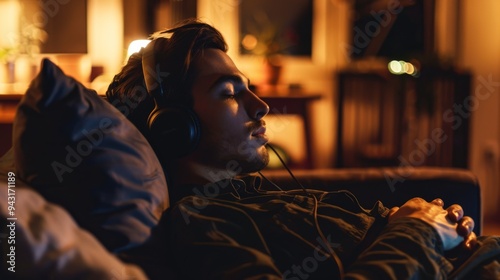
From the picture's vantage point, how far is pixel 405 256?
104cm

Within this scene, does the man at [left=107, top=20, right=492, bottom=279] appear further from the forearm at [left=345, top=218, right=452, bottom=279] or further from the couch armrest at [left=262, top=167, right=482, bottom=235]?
the couch armrest at [left=262, top=167, right=482, bottom=235]

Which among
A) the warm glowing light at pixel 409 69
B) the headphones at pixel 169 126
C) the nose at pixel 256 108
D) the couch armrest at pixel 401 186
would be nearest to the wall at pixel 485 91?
the warm glowing light at pixel 409 69

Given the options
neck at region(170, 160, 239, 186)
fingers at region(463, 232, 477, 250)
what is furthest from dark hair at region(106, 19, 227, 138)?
fingers at region(463, 232, 477, 250)

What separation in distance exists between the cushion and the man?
76mm

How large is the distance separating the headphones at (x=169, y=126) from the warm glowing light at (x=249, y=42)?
9.73ft

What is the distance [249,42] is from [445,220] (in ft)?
10.7

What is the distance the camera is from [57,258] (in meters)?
0.75

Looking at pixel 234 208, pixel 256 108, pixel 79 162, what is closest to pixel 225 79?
pixel 256 108

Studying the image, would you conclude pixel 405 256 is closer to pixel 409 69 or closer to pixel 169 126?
pixel 169 126

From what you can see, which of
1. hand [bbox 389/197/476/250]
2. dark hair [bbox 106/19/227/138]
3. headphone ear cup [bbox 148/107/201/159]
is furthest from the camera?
dark hair [bbox 106/19/227/138]

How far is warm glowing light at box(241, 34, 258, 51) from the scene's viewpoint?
430 centimetres

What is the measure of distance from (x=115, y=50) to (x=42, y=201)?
126 inches

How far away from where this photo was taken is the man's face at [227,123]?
1418 mm

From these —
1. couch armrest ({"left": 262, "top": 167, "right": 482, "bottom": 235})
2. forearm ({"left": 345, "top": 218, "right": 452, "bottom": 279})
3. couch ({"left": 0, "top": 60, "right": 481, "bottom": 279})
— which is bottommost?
couch armrest ({"left": 262, "top": 167, "right": 482, "bottom": 235})
